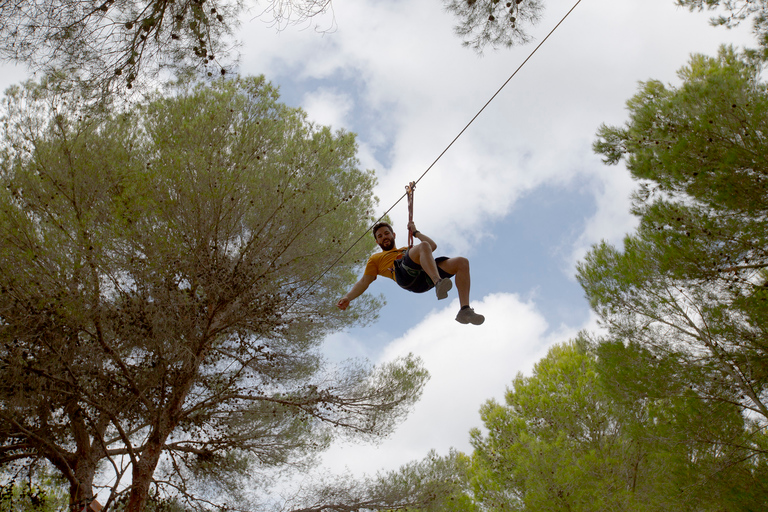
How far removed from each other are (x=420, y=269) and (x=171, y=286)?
9.38 ft

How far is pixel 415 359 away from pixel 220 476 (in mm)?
2795

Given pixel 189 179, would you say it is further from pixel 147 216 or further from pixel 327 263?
pixel 327 263

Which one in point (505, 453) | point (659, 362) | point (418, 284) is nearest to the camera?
point (418, 284)

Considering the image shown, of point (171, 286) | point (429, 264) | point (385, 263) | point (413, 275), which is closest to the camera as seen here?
point (429, 264)

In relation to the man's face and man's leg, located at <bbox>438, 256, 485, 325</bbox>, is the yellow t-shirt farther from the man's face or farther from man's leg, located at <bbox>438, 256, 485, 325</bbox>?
man's leg, located at <bbox>438, 256, 485, 325</bbox>

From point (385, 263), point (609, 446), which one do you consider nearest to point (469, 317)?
point (385, 263)

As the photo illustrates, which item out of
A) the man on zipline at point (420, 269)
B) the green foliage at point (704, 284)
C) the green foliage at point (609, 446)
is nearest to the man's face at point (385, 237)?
the man on zipline at point (420, 269)

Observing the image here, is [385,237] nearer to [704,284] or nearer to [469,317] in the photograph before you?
[469,317]

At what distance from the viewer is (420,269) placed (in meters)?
3.33

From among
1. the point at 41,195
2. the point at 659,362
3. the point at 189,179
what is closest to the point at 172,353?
the point at 189,179

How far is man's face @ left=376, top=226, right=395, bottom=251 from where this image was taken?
3867 mm

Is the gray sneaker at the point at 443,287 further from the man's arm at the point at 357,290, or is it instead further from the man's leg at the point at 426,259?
the man's arm at the point at 357,290

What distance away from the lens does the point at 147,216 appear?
5.24m

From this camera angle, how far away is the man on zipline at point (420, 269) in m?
3.11
